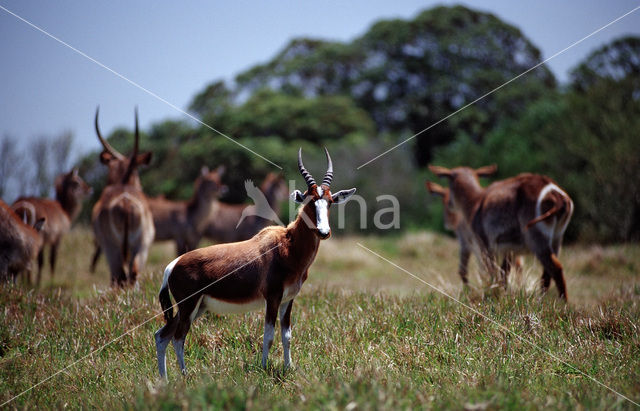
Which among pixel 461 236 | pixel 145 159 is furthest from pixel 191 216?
pixel 461 236

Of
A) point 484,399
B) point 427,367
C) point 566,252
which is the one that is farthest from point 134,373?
point 566,252

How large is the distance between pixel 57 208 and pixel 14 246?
4396mm

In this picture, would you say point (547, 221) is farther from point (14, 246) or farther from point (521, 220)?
point (14, 246)

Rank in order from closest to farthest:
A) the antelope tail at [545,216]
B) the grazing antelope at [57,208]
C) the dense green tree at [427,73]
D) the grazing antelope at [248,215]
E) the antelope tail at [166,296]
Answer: the antelope tail at [166,296] → the antelope tail at [545,216] → the grazing antelope at [57,208] → the grazing antelope at [248,215] → the dense green tree at [427,73]

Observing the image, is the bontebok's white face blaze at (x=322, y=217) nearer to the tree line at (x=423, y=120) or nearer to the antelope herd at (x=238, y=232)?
the antelope herd at (x=238, y=232)

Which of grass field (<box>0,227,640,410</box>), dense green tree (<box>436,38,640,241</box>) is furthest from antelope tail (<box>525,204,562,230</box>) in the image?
dense green tree (<box>436,38,640,241</box>)

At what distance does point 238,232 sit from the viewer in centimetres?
1340

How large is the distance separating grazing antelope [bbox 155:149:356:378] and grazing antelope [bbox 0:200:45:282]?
3356mm

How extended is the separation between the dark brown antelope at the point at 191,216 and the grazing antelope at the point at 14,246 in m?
5.58

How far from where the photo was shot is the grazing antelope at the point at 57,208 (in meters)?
9.80

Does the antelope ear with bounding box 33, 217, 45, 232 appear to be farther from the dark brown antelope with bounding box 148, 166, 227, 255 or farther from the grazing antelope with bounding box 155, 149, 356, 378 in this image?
the dark brown antelope with bounding box 148, 166, 227, 255

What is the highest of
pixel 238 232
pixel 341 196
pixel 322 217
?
pixel 341 196

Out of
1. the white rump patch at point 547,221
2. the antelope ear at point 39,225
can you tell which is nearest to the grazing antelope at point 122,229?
the antelope ear at point 39,225

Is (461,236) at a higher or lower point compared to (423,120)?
lower
